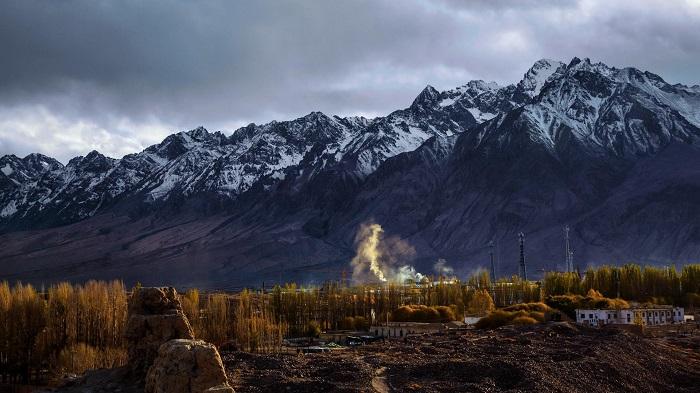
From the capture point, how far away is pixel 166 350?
22109 mm

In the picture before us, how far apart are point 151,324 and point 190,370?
9016 mm

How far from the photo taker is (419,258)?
7480 inches

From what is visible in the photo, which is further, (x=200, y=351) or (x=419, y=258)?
(x=419, y=258)

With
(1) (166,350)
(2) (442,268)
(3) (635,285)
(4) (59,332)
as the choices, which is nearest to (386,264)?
(2) (442,268)

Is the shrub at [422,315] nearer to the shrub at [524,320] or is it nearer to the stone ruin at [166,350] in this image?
the shrub at [524,320]

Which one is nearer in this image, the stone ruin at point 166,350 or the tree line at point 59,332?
the stone ruin at point 166,350

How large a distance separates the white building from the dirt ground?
21438mm

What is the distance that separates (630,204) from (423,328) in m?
137

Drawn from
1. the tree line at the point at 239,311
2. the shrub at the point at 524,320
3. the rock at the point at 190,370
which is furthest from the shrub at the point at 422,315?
the rock at the point at 190,370

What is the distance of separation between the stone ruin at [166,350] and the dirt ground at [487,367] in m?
2.77

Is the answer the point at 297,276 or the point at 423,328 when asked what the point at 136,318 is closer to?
the point at 423,328

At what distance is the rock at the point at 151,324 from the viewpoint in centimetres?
2880

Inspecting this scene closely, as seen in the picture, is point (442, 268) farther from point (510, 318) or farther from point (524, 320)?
point (524, 320)

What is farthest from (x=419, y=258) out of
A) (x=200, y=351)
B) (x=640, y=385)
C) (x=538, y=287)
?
(x=200, y=351)
